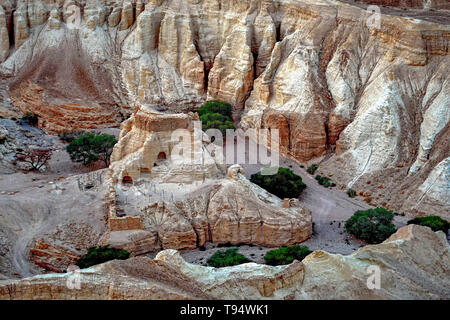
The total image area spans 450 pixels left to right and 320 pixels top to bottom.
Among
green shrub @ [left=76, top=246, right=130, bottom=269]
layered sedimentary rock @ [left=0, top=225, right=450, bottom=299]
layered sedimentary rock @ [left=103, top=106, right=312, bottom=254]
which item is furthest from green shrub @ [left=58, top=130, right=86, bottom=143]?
layered sedimentary rock @ [left=0, top=225, right=450, bottom=299]

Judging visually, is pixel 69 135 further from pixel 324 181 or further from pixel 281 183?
pixel 324 181

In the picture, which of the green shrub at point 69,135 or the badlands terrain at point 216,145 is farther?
the green shrub at point 69,135

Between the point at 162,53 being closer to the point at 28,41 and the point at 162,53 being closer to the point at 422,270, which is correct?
the point at 28,41

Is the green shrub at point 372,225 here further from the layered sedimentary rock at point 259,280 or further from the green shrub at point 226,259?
the layered sedimentary rock at point 259,280

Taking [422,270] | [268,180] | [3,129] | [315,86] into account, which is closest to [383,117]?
[315,86]

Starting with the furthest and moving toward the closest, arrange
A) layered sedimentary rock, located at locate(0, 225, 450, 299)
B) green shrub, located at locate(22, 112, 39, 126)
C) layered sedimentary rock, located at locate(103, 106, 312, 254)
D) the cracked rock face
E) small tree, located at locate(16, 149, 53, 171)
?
green shrub, located at locate(22, 112, 39, 126)
small tree, located at locate(16, 149, 53, 171)
the cracked rock face
layered sedimentary rock, located at locate(103, 106, 312, 254)
layered sedimentary rock, located at locate(0, 225, 450, 299)

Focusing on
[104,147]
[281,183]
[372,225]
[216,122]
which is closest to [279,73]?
[216,122]

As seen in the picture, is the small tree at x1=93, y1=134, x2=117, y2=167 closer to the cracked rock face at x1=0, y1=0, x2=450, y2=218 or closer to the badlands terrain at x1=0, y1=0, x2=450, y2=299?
the badlands terrain at x1=0, y1=0, x2=450, y2=299

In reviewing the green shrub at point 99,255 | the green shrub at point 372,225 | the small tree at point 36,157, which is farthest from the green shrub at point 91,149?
the green shrub at point 372,225

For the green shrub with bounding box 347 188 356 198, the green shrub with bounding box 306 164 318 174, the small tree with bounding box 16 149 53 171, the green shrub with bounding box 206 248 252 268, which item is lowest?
the green shrub with bounding box 206 248 252 268
